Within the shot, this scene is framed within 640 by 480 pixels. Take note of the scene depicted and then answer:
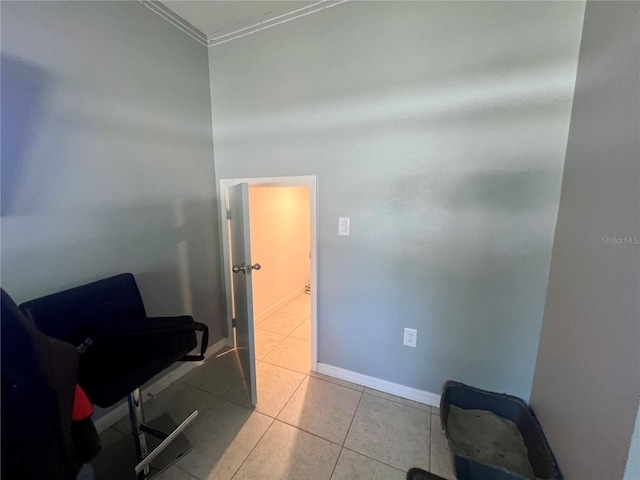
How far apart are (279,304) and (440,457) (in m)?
2.27

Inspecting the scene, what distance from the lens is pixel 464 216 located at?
147 centimetres

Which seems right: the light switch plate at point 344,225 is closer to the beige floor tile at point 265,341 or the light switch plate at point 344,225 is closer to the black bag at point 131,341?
the black bag at point 131,341

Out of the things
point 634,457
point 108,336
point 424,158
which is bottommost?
point 634,457

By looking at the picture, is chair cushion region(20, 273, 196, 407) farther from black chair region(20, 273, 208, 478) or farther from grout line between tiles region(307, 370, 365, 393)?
grout line between tiles region(307, 370, 365, 393)

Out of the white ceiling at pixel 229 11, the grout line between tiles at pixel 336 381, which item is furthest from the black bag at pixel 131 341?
the white ceiling at pixel 229 11

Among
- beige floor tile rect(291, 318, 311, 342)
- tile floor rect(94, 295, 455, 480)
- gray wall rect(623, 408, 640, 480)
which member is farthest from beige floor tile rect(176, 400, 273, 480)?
gray wall rect(623, 408, 640, 480)

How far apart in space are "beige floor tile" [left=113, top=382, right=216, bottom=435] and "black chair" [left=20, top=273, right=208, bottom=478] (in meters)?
0.26

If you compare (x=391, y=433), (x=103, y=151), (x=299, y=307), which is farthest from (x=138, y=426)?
(x=299, y=307)

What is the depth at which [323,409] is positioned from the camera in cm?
168

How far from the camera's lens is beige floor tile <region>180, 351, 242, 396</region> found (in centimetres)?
188

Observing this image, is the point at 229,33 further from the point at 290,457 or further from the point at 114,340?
the point at 290,457

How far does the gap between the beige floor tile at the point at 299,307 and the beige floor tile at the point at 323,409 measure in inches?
47.2

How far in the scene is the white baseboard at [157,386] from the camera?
1516 mm

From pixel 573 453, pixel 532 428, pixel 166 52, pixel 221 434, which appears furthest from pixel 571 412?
pixel 166 52
